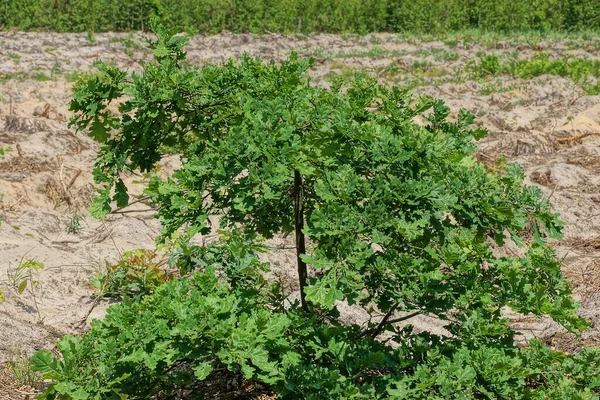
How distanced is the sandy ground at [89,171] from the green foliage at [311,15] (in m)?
6.65

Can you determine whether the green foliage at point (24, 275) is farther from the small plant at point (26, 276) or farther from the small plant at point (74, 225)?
the small plant at point (74, 225)

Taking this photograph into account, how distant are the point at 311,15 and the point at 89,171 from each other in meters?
26.1

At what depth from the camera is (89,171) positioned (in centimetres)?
956

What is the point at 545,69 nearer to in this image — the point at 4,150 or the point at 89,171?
the point at 89,171

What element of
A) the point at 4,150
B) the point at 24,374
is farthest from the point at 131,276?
the point at 4,150

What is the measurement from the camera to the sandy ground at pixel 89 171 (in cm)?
610

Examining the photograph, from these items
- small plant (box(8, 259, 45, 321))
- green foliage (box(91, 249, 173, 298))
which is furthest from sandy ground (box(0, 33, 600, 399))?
green foliage (box(91, 249, 173, 298))

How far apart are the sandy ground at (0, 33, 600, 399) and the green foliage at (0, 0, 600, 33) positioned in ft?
21.8

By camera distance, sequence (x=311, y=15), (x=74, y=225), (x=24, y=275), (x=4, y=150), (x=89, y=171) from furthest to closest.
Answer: (x=311, y=15) → (x=4, y=150) → (x=89, y=171) → (x=74, y=225) → (x=24, y=275)

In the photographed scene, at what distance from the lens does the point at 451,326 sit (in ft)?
12.0

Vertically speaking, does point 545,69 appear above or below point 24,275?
above

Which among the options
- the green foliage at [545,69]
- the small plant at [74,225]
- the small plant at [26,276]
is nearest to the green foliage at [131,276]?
the small plant at [26,276]

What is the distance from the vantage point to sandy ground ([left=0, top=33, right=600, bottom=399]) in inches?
240

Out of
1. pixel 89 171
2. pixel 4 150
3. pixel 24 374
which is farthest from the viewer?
pixel 4 150
